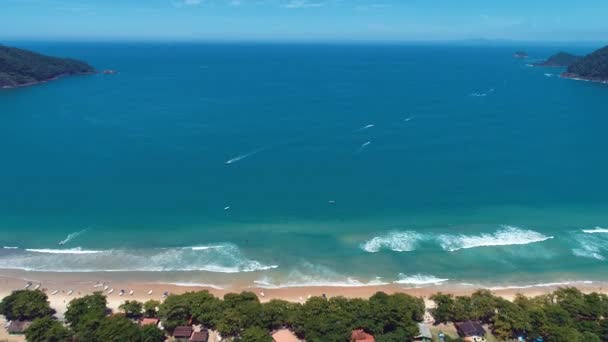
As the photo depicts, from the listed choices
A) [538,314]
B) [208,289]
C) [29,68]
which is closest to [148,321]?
[208,289]

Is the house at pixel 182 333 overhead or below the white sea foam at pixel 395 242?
below

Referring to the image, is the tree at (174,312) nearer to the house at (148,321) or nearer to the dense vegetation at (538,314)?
the house at (148,321)

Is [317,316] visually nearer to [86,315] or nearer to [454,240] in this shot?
[86,315]

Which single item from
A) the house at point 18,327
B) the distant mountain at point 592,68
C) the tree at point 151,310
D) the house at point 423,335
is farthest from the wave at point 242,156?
the distant mountain at point 592,68

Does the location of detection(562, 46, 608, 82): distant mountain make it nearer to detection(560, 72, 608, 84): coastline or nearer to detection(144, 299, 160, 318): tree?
detection(560, 72, 608, 84): coastline

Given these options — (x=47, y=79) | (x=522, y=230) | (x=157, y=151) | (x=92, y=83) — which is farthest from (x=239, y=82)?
(x=522, y=230)

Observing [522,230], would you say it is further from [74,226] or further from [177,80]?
[177,80]

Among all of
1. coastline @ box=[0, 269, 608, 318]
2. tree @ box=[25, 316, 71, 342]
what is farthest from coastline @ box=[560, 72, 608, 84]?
tree @ box=[25, 316, 71, 342]
